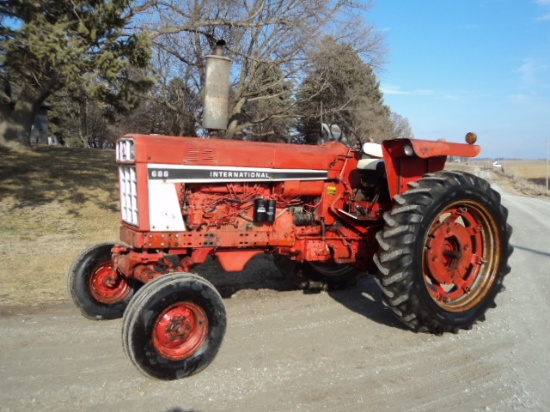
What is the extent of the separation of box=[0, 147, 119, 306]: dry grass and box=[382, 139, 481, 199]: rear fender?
3.97 m

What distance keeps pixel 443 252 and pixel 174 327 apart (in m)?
2.89

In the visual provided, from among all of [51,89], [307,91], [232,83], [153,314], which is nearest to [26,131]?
[51,89]

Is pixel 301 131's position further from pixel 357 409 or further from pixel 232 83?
pixel 357 409

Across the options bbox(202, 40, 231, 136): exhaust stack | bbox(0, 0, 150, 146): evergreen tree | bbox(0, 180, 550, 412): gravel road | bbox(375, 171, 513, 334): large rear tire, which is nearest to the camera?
bbox(0, 180, 550, 412): gravel road

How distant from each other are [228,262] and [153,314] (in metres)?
1.17

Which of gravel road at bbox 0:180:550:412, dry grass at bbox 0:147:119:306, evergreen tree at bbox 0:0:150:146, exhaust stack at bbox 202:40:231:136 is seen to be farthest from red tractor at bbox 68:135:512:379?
evergreen tree at bbox 0:0:150:146

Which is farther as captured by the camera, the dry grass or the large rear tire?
the dry grass

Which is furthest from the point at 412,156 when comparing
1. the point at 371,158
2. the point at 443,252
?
the point at 443,252

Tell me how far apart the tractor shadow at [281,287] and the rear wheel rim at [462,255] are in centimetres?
63

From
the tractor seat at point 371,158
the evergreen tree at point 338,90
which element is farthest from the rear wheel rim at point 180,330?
the evergreen tree at point 338,90

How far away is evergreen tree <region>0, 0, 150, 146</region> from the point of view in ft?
28.7

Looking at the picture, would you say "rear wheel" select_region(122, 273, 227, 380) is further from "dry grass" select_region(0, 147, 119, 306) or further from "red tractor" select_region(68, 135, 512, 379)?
"dry grass" select_region(0, 147, 119, 306)

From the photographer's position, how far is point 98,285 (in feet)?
15.9

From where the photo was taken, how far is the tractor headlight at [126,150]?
4.05m
